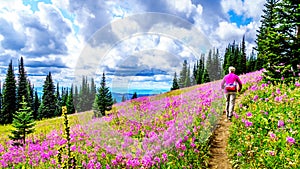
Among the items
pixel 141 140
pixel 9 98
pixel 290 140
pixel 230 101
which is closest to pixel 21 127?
pixel 141 140

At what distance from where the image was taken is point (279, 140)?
A: 23.8 feet

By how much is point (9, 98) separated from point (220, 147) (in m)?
59.7

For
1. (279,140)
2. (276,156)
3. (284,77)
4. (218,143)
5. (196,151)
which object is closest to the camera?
(276,156)

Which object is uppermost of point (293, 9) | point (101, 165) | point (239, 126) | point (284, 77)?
point (293, 9)

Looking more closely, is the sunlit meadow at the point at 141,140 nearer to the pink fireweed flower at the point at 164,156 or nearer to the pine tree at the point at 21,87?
the pink fireweed flower at the point at 164,156

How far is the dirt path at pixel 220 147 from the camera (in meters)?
8.42

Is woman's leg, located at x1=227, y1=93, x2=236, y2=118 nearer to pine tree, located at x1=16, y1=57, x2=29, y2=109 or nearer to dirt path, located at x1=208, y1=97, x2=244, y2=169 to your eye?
dirt path, located at x1=208, y1=97, x2=244, y2=169

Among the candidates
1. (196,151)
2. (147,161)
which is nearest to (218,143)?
(196,151)

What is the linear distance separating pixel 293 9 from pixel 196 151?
12.1m

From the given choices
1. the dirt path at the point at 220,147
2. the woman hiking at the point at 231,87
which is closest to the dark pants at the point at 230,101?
the woman hiking at the point at 231,87

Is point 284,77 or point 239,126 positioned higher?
point 284,77

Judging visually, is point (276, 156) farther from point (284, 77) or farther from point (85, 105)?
point (284, 77)

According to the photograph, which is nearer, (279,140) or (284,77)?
(279,140)

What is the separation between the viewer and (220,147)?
380 inches
